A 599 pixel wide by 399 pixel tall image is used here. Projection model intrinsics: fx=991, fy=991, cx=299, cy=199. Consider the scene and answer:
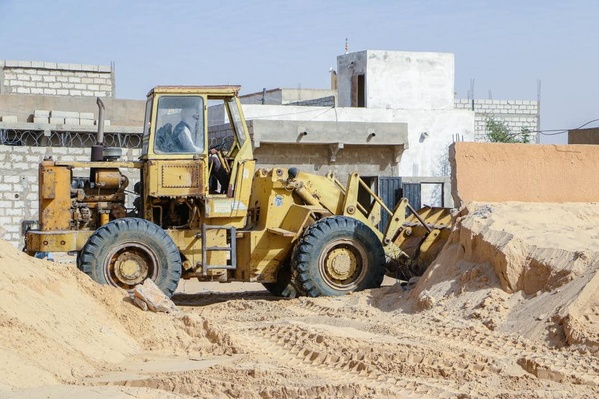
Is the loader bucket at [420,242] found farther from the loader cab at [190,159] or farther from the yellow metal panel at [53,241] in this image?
the yellow metal panel at [53,241]

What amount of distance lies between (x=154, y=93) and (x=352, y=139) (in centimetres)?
986

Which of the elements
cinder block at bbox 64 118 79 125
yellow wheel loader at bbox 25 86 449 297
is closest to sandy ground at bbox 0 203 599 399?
yellow wheel loader at bbox 25 86 449 297

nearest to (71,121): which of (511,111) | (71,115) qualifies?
(71,115)

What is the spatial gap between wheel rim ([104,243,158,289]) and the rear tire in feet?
6.69

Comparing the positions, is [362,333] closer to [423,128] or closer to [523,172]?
[523,172]

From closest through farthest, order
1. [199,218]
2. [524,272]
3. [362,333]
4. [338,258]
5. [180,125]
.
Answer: [362,333] < [524,272] < [180,125] < [199,218] < [338,258]

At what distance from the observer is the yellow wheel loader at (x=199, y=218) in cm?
1302

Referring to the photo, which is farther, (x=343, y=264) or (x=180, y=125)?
(x=343, y=264)

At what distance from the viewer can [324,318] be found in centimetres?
1174

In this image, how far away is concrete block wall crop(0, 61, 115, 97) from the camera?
2383 cm

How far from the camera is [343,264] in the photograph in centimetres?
1402

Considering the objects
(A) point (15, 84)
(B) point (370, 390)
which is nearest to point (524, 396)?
(B) point (370, 390)

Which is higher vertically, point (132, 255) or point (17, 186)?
point (17, 186)

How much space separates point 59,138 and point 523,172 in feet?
34.3
